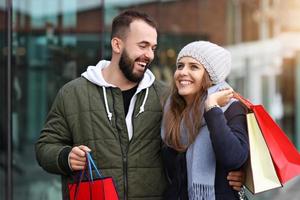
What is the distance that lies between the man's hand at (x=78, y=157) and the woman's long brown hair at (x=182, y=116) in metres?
0.39

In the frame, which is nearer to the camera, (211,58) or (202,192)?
(202,192)

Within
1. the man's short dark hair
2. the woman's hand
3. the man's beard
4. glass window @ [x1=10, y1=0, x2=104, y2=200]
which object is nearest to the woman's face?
the woman's hand

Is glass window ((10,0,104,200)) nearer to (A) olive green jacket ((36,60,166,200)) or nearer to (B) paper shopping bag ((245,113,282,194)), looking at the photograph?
(A) olive green jacket ((36,60,166,200))

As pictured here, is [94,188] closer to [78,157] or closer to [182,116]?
[78,157]

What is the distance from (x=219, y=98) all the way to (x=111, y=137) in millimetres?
566

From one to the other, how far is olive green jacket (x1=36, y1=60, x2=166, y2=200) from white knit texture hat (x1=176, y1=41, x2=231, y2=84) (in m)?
0.36

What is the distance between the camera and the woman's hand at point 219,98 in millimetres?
3303

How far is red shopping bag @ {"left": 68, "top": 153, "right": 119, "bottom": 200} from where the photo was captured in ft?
10.7

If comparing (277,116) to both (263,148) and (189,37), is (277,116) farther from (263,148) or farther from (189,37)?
(263,148)

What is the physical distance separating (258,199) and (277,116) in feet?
14.2

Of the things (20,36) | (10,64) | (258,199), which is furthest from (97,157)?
(258,199)

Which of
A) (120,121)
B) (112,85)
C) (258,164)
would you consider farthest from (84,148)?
(258,164)

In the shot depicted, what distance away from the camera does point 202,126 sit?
134 inches

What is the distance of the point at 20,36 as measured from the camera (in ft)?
24.9
